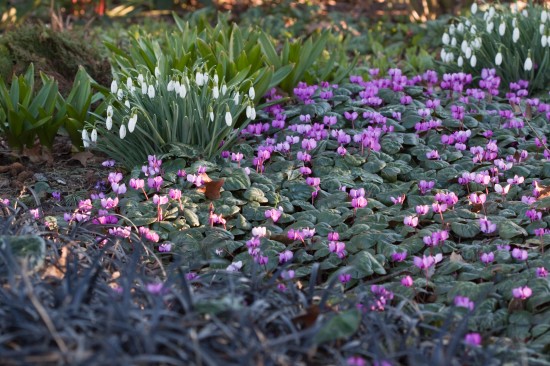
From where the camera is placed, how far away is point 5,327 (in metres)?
2.19

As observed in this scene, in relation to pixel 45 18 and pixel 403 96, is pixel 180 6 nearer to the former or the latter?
pixel 45 18

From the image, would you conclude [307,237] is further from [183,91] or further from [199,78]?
[199,78]

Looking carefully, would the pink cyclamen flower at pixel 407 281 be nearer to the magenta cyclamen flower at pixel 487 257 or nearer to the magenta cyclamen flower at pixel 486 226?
the magenta cyclamen flower at pixel 487 257

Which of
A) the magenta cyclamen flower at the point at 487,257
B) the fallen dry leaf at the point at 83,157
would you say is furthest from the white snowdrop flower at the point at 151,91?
the magenta cyclamen flower at the point at 487,257

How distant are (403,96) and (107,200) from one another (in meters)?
2.02

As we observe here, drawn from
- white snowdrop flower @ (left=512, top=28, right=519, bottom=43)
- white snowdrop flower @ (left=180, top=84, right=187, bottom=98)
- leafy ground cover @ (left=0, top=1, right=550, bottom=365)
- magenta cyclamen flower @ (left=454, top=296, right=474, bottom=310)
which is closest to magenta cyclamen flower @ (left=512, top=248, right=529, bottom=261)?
leafy ground cover @ (left=0, top=1, right=550, bottom=365)

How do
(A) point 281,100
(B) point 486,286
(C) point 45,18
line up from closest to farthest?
(B) point 486,286
(A) point 281,100
(C) point 45,18

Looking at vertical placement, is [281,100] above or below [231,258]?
above

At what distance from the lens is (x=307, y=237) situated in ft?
11.4

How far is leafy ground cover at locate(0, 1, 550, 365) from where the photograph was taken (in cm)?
218

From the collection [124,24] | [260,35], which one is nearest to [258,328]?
[260,35]

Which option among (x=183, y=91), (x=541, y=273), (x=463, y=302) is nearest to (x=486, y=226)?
(x=541, y=273)

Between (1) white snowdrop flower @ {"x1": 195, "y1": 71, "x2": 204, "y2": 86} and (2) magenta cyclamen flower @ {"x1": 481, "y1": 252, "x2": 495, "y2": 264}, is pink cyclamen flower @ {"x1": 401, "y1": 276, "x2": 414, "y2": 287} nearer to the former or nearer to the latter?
(2) magenta cyclamen flower @ {"x1": 481, "y1": 252, "x2": 495, "y2": 264}

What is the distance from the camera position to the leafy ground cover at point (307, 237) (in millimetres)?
2184
